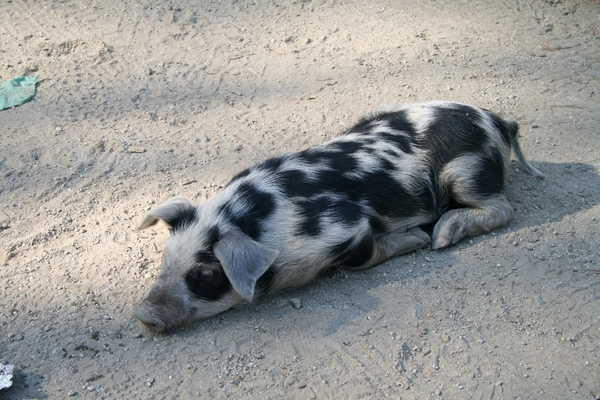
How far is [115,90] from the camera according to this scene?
20.1 ft

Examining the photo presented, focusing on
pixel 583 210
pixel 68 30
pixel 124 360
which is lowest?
pixel 124 360

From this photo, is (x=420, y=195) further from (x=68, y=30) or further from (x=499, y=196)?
(x=68, y=30)

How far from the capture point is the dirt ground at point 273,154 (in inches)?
144

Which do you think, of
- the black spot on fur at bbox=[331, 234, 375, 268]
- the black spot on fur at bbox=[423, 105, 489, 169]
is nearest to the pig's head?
the black spot on fur at bbox=[331, 234, 375, 268]

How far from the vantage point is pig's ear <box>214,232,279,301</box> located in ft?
12.1

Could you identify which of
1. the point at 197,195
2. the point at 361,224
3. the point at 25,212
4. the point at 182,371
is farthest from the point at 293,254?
the point at 25,212

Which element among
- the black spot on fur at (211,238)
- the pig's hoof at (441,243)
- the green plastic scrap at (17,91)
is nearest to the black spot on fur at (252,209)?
the black spot on fur at (211,238)

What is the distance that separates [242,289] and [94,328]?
41.7 inches

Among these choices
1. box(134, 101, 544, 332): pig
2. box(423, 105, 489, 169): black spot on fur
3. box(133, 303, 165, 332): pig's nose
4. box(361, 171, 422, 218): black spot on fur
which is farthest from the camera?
box(423, 105, 489, 169): black spot on fur

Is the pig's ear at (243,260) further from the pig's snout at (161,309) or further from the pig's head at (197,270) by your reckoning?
the pig's snout at (161,309)

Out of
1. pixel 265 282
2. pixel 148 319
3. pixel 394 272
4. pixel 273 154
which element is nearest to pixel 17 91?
pixel 273 154

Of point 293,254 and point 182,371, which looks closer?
point 182,371

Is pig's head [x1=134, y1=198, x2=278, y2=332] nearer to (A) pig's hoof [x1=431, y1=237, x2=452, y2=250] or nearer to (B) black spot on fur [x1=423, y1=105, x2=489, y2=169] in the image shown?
(A) pig's hoof [x1=431, y1=237, x2=452, y2=250]

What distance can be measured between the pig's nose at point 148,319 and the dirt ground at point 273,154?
0.12 meters
